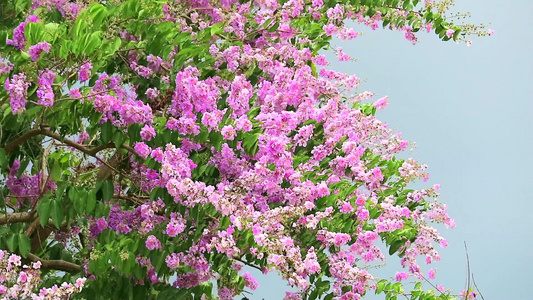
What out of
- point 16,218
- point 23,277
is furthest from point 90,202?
point 16,218

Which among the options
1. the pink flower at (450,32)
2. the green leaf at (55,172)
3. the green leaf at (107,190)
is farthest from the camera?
the pink flower at (450,32)

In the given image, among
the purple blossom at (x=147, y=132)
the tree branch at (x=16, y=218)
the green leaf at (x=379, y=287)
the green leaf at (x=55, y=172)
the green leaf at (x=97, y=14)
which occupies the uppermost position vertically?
the green leaf at (x=97, y=14)

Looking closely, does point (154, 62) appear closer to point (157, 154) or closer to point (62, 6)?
point (157, 154)

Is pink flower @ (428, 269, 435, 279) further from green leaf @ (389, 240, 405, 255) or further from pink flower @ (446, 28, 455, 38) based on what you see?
pink flower @ (446, 28, 455, 38)

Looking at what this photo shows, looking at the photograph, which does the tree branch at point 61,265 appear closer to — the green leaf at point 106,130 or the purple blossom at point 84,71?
the green leaf at point 106,130

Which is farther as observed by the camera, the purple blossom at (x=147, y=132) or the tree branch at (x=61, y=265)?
the tree branch at (x=61, y=265)

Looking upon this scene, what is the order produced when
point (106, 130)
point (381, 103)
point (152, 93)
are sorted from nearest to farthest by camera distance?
point (106, 130), point (152, 93), point (381, 103)

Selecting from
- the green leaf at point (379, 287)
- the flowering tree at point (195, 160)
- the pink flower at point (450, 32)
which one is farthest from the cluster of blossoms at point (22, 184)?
the pink flower at point (450, 32)

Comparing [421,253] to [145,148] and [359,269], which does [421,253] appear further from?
[145,148]

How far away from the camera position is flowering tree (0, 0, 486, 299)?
12.9ft

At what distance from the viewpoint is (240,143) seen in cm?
422

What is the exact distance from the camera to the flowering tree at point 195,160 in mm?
3932

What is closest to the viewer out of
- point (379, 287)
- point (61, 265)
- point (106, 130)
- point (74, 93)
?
point (74, 93)

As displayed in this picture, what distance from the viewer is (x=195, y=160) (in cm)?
430
